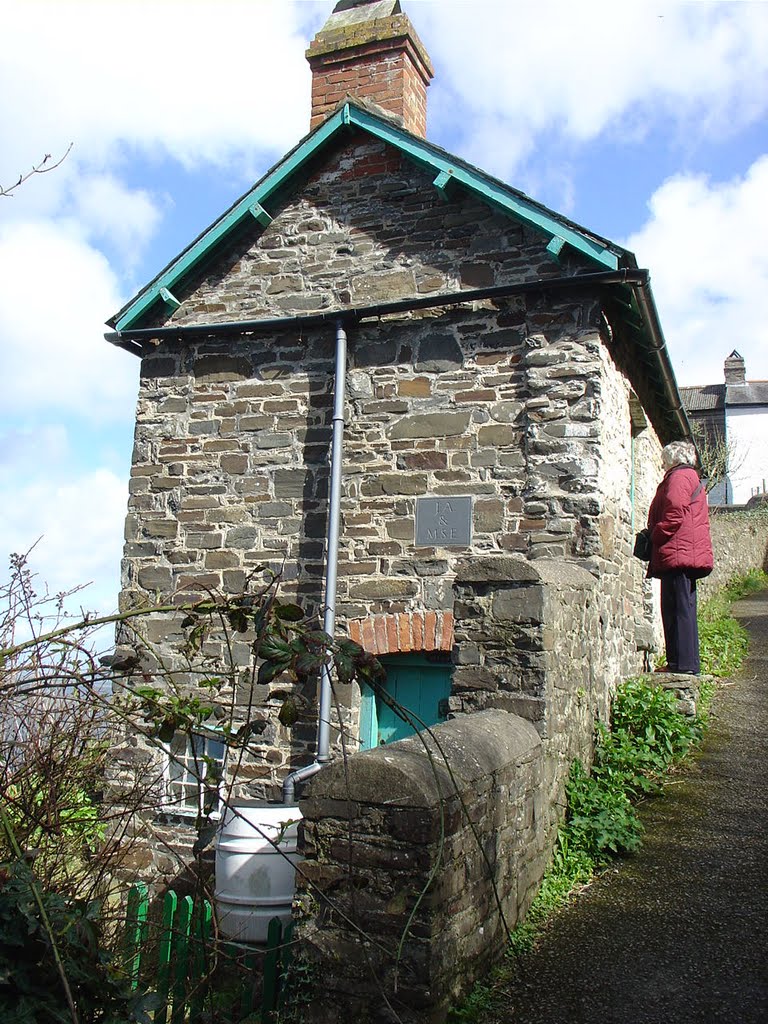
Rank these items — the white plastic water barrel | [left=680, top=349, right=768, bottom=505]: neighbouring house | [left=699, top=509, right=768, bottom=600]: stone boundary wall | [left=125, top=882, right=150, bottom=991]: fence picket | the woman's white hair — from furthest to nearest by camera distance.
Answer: [left=680, top=349, right=768, bottom=505]: neighbouring house → [left=699, top=509, right=768, bottom=600]: stone boundary wall → the woman's white hair → the white plastic water barrel → [left=125, top=882, right=150, bottom=991]: fence picket

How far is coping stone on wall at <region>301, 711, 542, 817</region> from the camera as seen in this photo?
3580mm

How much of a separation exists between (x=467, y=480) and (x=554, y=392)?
3.23 ft

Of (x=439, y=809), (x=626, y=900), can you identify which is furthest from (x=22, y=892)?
(x=626, y=900)

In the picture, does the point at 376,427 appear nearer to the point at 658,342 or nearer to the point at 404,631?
the point at 404,631

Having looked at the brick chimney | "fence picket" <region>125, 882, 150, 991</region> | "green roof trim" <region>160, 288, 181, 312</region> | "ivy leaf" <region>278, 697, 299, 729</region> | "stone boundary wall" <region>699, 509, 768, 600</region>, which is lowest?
"fence picket" <region>125, 882, 150, 991</region>

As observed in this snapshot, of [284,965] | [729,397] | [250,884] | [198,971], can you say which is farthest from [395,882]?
[729,397]

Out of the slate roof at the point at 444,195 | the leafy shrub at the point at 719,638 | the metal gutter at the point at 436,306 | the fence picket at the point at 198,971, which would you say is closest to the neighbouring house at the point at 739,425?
the leafy shrub at the point at 719,638

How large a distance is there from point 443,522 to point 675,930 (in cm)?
371

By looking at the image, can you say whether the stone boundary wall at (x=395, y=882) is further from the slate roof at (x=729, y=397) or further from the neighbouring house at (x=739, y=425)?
the slate roof at (x=729, y=397)

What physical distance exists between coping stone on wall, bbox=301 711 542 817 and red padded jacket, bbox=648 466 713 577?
3573 millimetres

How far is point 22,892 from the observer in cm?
300

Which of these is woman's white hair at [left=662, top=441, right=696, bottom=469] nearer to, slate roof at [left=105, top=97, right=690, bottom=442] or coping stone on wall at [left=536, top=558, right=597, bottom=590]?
slate roof at [left=105, top=97, right=690, bottom=442]

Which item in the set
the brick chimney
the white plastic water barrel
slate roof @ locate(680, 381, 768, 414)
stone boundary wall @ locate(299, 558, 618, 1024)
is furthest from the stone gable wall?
slate roof @ locate(680, 381, 768, 414)

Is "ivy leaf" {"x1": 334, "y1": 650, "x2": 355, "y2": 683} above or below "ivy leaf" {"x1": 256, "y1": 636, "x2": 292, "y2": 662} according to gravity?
below
